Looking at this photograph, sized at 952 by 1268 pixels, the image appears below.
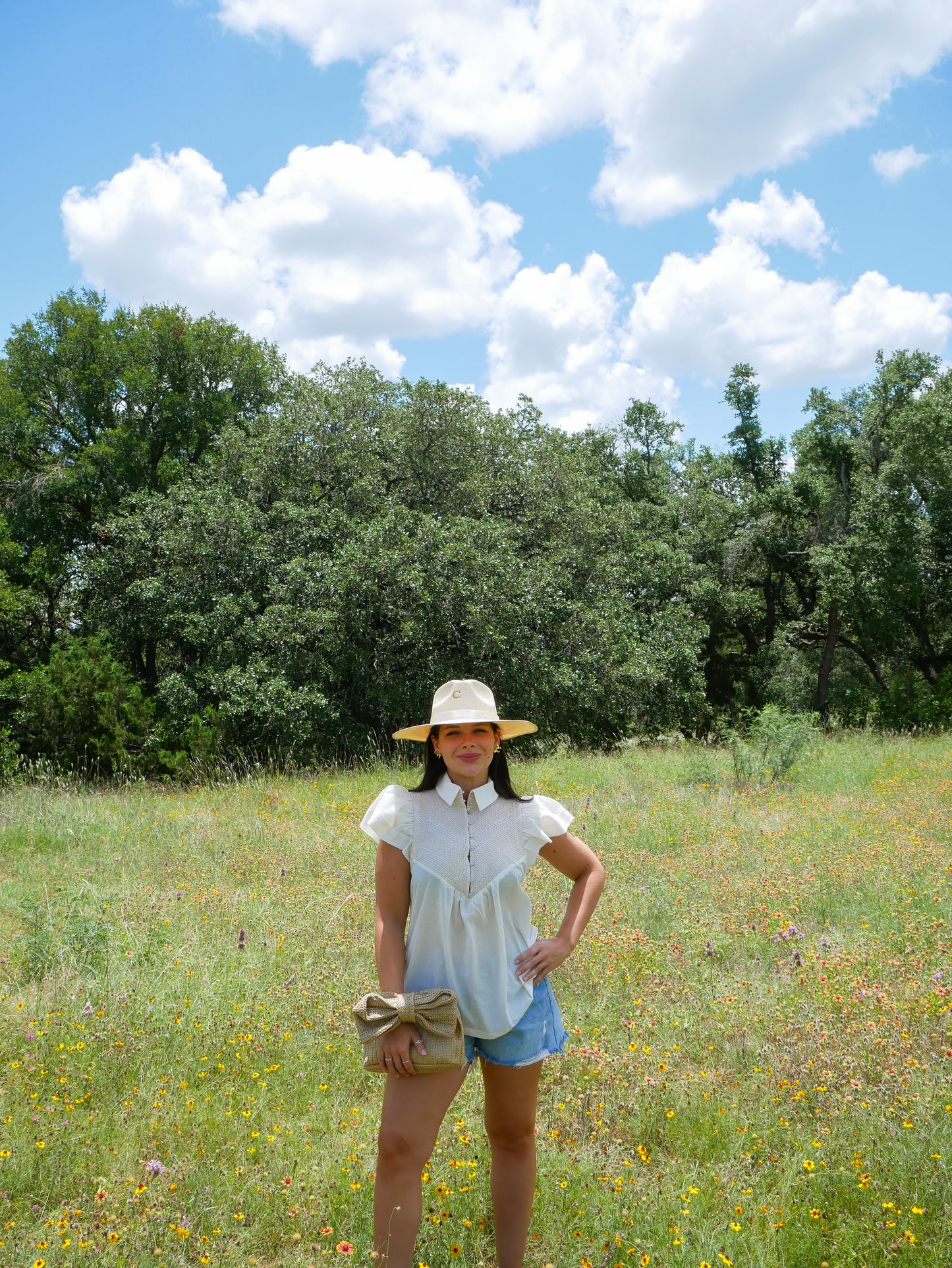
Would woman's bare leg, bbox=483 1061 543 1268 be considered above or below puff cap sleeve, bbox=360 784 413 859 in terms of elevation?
below

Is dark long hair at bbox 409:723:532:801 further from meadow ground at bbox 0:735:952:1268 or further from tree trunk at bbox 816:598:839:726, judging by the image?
tree trunk at bbox 816:598:839:726

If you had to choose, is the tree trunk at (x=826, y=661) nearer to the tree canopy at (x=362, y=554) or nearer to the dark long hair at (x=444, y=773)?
the tree canopy at (x=362, y=554)

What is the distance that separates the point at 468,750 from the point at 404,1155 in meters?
1.07

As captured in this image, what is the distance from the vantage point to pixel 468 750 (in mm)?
2582

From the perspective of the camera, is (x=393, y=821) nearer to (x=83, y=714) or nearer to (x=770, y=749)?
(x=770, y=749)

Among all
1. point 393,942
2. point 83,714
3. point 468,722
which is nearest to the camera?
point 393,942

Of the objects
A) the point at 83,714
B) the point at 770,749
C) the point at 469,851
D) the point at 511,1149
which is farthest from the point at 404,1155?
the point at 83,714

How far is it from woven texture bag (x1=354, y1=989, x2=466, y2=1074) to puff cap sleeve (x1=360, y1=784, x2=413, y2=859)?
0.39 m

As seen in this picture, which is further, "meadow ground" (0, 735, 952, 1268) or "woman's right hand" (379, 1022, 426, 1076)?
"meadow ground" (0, 735, 952, 1268)

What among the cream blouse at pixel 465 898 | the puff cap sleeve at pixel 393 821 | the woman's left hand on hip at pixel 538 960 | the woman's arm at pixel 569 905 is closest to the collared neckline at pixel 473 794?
the cream blouse at pixel 465 898

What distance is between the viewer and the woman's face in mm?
2572

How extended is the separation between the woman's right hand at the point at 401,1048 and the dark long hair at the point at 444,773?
0.65 meters

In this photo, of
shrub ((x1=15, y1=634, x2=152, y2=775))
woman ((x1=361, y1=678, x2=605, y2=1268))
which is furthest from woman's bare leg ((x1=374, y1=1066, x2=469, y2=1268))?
shrub ((x1=15, y1=634, x2=152, y2=775))

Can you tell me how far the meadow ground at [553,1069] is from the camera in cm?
291
